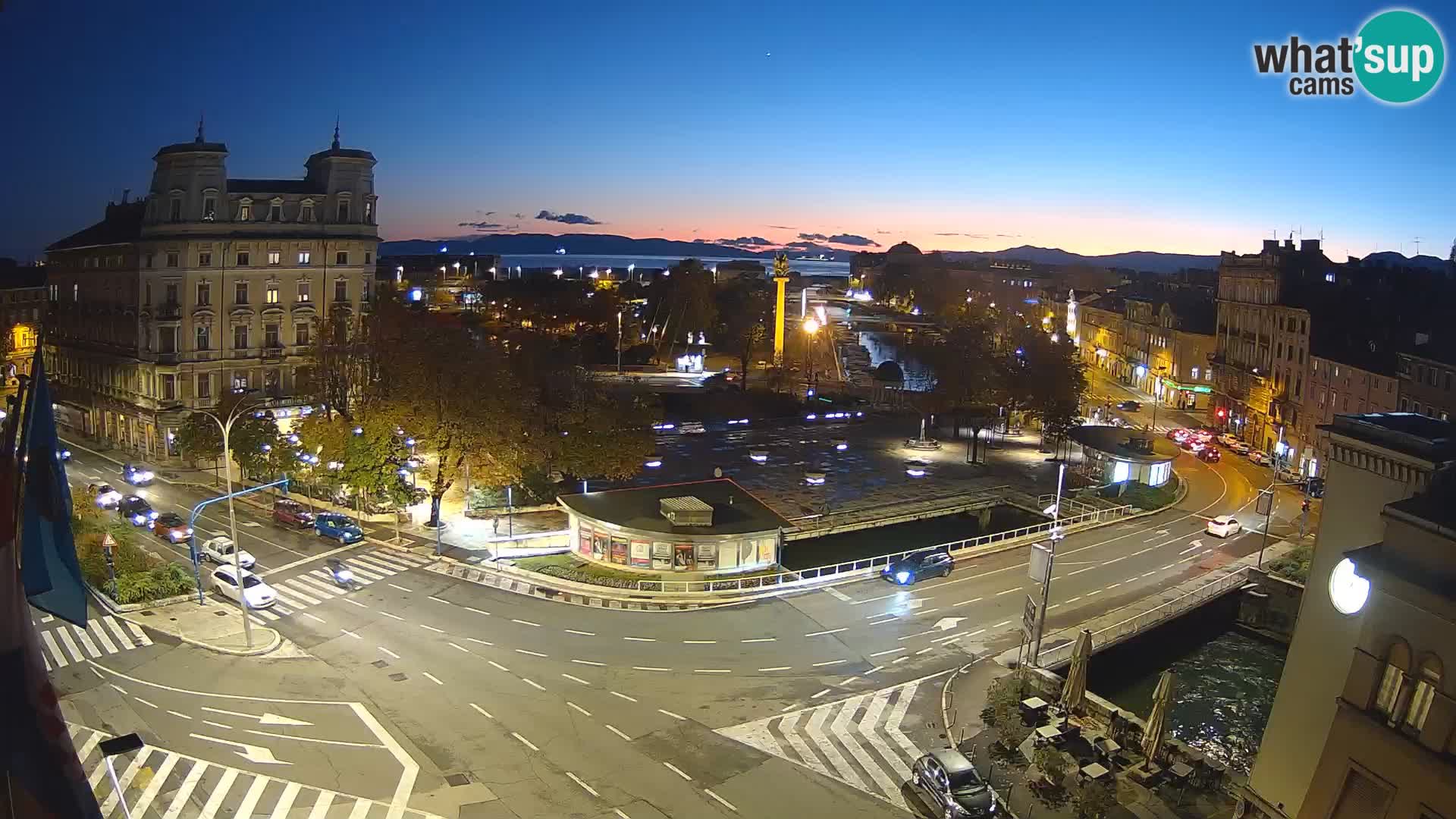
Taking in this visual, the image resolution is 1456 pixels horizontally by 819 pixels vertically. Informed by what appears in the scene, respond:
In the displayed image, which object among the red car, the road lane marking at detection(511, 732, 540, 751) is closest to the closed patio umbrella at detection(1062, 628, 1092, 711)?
the road lane marking at detection(511, 732, 540, 751)

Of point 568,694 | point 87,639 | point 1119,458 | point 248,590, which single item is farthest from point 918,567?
point 87,639

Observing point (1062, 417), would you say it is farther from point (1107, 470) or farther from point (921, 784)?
point (921, 784)

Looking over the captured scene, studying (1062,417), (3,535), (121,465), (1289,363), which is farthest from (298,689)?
(1289,363)

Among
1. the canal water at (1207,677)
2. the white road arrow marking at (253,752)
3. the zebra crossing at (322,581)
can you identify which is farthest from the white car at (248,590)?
the canal water at (1207,677)

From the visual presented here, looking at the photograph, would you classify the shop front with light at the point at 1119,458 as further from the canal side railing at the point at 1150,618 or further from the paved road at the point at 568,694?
the paved road at the point at 568,694

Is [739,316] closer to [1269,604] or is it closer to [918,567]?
[918,567]
